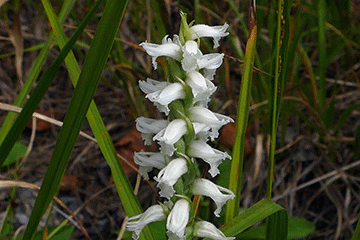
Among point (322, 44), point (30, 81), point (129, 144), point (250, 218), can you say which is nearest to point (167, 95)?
point (250, 218)

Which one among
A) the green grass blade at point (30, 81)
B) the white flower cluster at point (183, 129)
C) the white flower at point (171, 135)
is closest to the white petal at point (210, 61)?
the white flower cluster at point (183, 129)

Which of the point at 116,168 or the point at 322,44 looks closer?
the point at 116,168

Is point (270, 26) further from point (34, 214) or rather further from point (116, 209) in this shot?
point (34, 214)

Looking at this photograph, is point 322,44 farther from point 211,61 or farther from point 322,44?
point 211,61

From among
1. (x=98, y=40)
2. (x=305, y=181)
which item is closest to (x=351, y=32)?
(x=305, y=181)

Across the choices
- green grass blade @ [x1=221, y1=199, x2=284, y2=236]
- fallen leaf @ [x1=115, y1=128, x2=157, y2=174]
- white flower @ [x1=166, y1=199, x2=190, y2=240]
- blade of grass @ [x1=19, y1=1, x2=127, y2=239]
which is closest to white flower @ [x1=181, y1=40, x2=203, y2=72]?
blade of grass @ [x1=19, y1=1, x2=127, y2=239]
